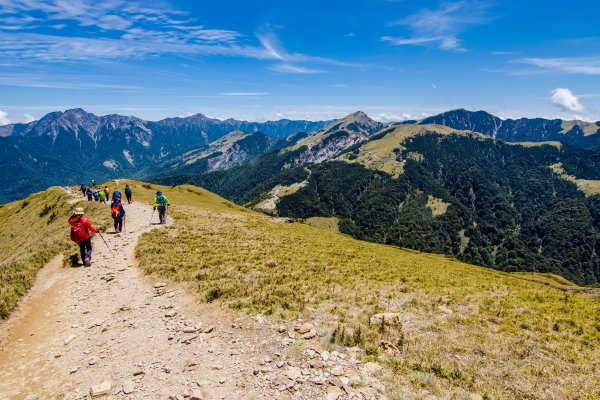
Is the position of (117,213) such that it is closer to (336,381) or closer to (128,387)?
(128,387)

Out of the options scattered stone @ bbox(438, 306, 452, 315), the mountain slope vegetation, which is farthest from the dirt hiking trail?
scattered stone @ bbox(438, 306, 452, 315)

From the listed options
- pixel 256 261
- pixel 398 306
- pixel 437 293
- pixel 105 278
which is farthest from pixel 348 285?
pixel 105 278

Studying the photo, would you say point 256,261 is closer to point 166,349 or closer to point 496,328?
point 166,349

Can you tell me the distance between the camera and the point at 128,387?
36.1 feet

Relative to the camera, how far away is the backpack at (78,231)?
73.4 feet

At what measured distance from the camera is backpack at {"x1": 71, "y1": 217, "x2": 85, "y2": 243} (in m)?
22.4

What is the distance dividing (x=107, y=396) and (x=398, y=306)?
15358mm

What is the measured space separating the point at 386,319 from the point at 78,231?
855 inches

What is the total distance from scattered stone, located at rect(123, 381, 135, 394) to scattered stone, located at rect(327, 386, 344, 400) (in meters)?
6.84

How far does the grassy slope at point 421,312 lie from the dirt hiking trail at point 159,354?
156cm

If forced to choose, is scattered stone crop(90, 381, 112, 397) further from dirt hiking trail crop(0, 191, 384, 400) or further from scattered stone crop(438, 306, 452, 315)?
scattered stone crop(438, 306, 452, 315)

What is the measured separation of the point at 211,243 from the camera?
101ft

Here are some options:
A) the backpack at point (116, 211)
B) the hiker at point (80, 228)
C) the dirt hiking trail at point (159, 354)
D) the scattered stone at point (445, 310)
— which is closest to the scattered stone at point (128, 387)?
the dirt hiking trail at point (159, 354)

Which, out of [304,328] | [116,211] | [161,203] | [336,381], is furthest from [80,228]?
[336,381]
